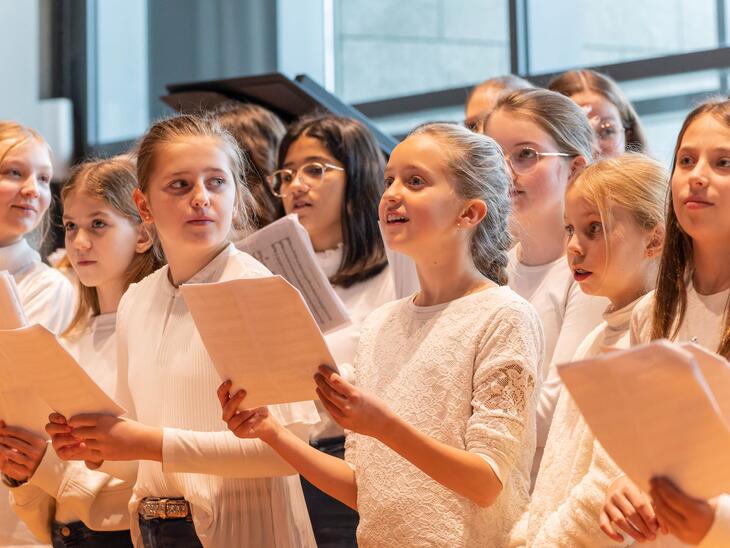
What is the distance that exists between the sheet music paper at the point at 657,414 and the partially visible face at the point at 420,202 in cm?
73

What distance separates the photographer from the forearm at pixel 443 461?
1.73 m

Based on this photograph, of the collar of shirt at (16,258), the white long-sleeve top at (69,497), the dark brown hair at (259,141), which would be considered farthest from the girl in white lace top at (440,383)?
the collar of shirt at (16,258)

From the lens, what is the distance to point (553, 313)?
2.37m

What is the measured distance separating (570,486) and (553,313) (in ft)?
2.08

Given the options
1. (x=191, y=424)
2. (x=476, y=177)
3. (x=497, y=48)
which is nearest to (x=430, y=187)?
(x=476, y=177)

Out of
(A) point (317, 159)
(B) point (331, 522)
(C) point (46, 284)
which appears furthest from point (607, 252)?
(C) point (46, 284)

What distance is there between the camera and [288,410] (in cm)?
208

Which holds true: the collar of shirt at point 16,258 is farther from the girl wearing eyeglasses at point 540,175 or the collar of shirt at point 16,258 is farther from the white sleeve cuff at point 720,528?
the white sleeve cuff at point 720,528

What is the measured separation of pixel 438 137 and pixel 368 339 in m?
0.40

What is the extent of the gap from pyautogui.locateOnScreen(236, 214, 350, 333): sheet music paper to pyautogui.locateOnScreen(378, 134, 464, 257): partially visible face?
0.36 metres

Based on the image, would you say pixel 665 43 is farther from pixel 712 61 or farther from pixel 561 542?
pixel 561 542

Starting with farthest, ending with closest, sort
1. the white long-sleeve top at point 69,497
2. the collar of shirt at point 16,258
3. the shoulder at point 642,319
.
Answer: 1. the collar of shirt at point 16,258
2. the white long-sleeve top at point 69,497
3. the shoulder at point 642,319

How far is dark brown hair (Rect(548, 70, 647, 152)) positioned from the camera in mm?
2980

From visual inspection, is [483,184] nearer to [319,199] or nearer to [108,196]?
[319,199]
